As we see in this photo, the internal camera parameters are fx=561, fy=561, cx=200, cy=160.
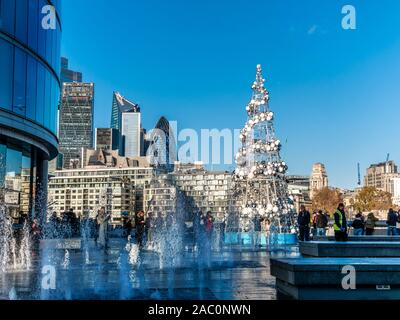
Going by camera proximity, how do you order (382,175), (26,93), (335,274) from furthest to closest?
(382,175), (26,93), (335,274)

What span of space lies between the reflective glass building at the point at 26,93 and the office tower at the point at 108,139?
10674 cm

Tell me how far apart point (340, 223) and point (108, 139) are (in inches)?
5201

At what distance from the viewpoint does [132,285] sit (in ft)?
30.2

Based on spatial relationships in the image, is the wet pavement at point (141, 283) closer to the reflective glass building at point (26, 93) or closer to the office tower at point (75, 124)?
the reflective glass building at point (26, 93)

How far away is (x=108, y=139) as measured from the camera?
470ft

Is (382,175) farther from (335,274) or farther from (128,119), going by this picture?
(335,274)

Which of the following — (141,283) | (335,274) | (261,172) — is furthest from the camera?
(261,172)

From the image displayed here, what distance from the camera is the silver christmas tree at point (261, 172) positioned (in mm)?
28422

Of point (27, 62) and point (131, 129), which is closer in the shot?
point (27, 62)

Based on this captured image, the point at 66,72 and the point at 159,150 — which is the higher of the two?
the point at 159,150

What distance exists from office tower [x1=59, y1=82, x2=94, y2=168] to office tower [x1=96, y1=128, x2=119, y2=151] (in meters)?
2.92

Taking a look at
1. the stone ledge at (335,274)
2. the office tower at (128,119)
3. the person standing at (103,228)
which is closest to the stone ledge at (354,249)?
the stone ledge at (335,274)


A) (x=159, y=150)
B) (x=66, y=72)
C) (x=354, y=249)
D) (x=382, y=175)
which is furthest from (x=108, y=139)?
(x=354, y=249)
